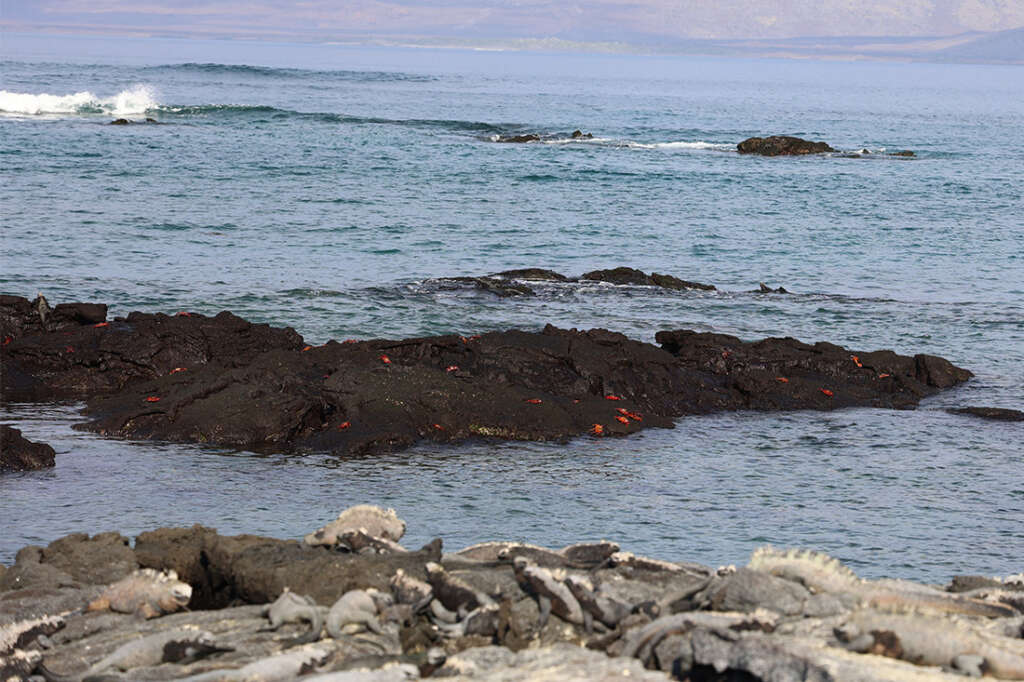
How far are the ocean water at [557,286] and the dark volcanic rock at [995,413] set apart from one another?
43cm

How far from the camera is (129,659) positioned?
8680 mm

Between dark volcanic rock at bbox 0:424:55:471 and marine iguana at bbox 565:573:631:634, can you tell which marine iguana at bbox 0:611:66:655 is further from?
dark volcanic rock at bbox 0:424:55:471

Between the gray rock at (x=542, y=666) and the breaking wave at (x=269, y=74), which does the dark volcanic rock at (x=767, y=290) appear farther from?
the breaking wave at (x=269, y=74)

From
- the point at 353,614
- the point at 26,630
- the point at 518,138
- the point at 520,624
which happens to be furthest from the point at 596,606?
the point at 518,138

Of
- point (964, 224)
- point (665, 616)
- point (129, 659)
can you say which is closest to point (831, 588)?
point (665, 616)

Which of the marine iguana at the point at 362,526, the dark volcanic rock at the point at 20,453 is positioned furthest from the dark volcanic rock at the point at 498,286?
the marine iguana at the point at 362,526

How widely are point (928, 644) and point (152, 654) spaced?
5.40 m

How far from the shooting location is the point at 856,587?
9.39 m

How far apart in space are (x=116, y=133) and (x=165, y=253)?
1465 inches

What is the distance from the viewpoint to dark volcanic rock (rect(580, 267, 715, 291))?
2992 centimetres

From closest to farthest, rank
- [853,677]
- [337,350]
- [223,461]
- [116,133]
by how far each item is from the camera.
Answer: [853,677] → [223,461] → [337,350] → [116,133]

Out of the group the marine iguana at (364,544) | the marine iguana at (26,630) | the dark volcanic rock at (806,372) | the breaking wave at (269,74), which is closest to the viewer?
the marine iguana at (26,630)

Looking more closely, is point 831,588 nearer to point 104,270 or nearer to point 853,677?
point 853,677

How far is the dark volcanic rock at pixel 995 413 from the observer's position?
19.6 meters
